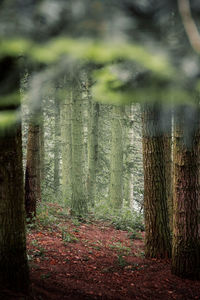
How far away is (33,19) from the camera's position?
1.56 m

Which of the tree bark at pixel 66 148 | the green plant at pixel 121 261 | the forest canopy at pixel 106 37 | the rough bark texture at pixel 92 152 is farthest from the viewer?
the rough bark texture at pixel 92 152

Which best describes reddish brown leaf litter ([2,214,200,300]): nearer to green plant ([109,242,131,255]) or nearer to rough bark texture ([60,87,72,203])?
green plant ([109,242,131,255])

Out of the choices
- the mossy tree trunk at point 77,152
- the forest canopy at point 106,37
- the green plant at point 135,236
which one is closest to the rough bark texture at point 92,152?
the mossy tree trunk at point 77,152

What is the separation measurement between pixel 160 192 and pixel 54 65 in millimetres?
4839

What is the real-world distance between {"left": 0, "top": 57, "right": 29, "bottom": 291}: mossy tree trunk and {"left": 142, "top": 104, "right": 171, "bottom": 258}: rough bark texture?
3131mm

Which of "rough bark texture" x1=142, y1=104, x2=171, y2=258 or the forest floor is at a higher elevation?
"rough bark texture" x1=142, y1=104, x2=171, y2=258

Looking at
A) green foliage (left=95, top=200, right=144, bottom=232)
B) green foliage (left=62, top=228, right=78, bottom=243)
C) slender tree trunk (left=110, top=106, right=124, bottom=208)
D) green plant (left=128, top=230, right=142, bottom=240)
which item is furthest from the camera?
slender tree trunk (left=110, top=106, right=124, bottom=208)

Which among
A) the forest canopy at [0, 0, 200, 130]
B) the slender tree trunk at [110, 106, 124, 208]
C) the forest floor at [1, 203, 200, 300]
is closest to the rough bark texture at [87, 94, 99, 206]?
the slender tree trunk at [110, 106, 124, 208]

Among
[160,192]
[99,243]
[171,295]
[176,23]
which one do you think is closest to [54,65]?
[176,23]

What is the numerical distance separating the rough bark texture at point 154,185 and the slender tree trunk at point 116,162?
6574 millimetres

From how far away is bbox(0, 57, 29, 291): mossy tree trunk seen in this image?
340 centimetres

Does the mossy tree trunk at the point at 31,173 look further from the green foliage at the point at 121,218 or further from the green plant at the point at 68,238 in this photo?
the green foliage at the point at 121,218

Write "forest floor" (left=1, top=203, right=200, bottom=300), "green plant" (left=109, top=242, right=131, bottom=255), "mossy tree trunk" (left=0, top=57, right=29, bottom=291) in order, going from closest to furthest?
1. "mossy tree trunk" (left=0, top=57, right=29, bottom=291)
2. "forest floor" (left=1, top=203, right=200, bottom=300)
3. "green plant" (left=109, top=242, right=131, bottom=255)

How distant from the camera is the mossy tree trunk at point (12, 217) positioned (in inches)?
134
